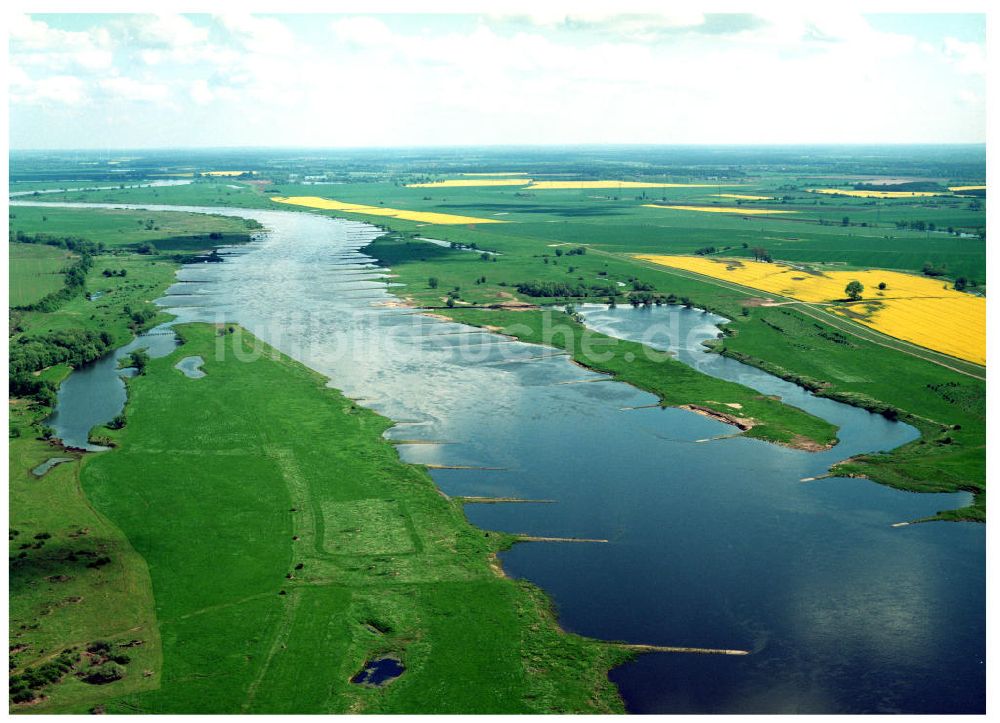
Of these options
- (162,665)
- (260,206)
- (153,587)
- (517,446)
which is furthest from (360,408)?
(260,206)

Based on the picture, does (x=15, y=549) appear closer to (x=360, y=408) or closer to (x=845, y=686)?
(x=360, y=408)

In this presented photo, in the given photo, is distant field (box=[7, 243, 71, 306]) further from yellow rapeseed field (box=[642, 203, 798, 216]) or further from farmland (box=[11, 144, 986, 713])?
yellow rapeseed field (box=[642, 203, 798, 216])

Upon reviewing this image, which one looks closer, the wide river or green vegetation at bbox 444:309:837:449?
the wide river

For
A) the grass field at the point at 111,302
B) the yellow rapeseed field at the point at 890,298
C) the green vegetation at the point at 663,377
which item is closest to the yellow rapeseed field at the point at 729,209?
the yellow rapeseed field at the point at 890,298

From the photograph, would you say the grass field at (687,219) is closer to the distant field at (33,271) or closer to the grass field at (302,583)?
the distant field at (33,271)

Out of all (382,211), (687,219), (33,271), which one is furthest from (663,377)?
(382,211)

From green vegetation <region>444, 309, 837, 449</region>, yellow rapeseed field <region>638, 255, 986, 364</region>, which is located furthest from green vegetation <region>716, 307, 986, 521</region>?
yellow rapeseed field <region>638, 255, 986, 364</region>
